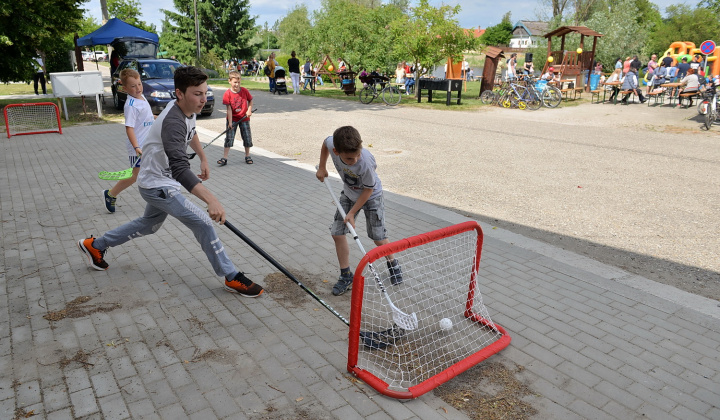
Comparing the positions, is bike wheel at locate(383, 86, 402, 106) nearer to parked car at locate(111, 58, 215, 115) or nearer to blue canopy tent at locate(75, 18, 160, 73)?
parked car at locate(111, 58, 215, 115)

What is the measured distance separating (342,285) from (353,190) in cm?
82

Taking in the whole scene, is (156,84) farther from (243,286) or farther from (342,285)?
(342,285)

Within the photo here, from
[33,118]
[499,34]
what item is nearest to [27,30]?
[33,118]

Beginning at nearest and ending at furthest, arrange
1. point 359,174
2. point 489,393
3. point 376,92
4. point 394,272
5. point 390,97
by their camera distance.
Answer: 1. point 489,393
2. point 359,174
3. point 394,272
4. point 390,97
5. point 376,92

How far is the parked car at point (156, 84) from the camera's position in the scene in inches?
568

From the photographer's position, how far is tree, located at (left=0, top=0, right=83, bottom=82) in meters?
15.0

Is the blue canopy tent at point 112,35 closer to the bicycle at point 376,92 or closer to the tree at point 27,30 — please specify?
the tree at point 27,30

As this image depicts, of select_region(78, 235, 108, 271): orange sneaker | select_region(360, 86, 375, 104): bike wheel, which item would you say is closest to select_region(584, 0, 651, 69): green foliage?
select_region(360, 86, 375, 104): bike wheel

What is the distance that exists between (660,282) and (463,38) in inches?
686

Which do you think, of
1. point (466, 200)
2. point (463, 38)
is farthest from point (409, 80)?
point (466, 200)

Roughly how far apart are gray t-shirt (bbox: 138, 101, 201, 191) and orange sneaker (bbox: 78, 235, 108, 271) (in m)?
1.04

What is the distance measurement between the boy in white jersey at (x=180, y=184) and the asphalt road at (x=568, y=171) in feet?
12.0

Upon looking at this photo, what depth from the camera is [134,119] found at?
5.90 metres

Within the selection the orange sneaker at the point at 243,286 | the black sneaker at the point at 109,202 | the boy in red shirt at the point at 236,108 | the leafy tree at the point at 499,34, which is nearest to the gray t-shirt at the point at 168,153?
the orange sneaker at the point at 243,286
